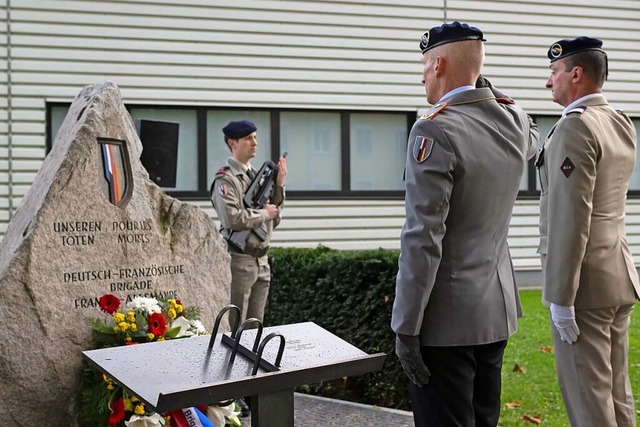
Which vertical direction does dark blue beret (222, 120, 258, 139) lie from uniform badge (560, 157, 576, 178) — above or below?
above

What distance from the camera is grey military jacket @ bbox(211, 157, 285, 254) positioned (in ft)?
21.7

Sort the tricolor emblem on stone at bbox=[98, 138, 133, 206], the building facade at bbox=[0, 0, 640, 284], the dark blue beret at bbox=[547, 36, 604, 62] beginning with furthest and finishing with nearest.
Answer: the building facade at bbox=[0, 0, 640, 284] → the tricolor emblem on stone at bbox=[98, 138, 133, 206] → the dark blue beret at bbox=[547, 36, 604, 62]

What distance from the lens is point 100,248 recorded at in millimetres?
4891

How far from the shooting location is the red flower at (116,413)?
14.6ft

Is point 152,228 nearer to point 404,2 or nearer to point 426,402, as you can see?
point 426,402

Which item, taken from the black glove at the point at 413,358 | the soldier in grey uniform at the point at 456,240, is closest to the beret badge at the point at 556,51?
the soldier in grey uniform at the point at 456,240

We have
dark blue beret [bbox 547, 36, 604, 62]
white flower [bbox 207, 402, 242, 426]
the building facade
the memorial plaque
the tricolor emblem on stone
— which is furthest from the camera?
the building facade

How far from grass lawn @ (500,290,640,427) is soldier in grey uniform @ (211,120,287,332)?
2.30 metres

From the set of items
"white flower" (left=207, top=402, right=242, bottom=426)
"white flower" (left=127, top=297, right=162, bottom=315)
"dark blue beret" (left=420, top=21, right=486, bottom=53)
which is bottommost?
"white flower" (left=207, top=402, right=242, bottom=426)

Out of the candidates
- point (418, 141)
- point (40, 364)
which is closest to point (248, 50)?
point (40, 364)

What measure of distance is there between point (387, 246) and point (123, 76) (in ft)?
16.2

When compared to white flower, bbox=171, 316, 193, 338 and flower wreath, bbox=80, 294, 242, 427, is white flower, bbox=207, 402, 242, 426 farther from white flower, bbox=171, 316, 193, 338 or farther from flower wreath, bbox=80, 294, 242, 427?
white flower, bbox=171, 316, 193, 338

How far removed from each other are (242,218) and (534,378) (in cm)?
309

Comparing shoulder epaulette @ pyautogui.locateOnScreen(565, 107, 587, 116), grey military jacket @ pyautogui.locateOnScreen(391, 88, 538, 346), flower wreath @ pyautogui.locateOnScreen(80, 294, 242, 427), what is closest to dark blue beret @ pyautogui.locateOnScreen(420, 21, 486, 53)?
grey military jacket @ pyautogui.locateOnScreen(391, 88, 538, 346)
